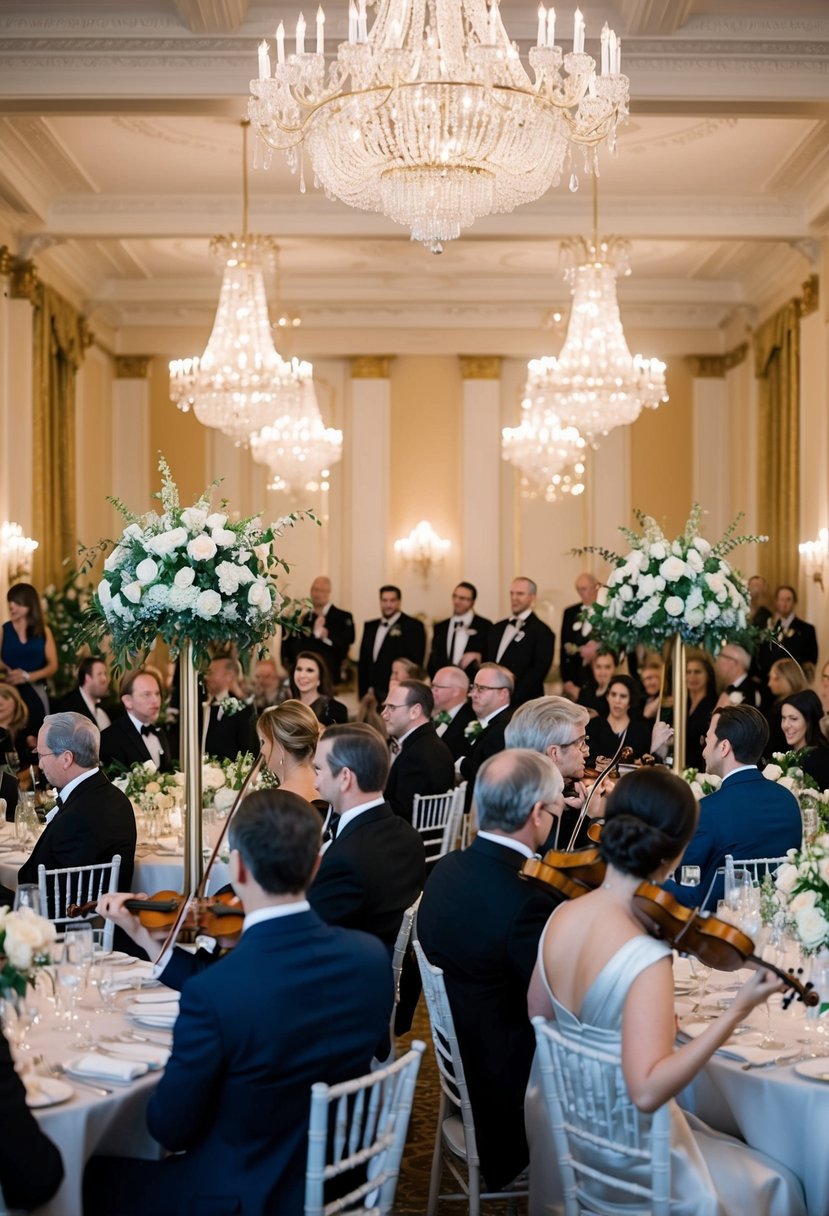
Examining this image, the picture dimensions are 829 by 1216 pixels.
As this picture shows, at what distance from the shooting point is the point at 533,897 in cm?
378

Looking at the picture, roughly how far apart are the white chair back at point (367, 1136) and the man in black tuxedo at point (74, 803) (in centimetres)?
251

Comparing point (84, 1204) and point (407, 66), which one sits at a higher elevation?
point (407, 66)

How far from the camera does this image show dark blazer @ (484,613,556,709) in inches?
488

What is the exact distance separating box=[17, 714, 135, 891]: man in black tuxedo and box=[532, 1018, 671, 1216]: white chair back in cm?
263

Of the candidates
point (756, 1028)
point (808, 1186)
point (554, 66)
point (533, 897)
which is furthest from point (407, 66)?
point (808, 1186)

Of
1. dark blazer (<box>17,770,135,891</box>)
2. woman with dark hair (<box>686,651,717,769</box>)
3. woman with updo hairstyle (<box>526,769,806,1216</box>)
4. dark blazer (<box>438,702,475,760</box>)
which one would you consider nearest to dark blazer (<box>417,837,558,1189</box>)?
woman with updo hairstyle (<box>526,769,806,1216</box>)

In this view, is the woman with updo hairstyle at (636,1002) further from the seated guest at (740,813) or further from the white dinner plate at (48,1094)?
the seated guest at (740,813)

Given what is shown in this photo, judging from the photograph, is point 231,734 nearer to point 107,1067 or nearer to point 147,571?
point 147,571

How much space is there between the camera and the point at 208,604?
491 cm

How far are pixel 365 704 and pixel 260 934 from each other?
778cm

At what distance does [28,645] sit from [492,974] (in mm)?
8047

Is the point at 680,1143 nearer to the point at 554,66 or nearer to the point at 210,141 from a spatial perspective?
the point at 554,66

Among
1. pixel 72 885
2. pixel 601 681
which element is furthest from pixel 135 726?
pixel 601 681

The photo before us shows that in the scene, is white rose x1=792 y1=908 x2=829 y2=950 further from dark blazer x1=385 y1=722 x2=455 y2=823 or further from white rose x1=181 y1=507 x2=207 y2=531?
dark blazer x1=385 y1=722 x2=455 y2=823
